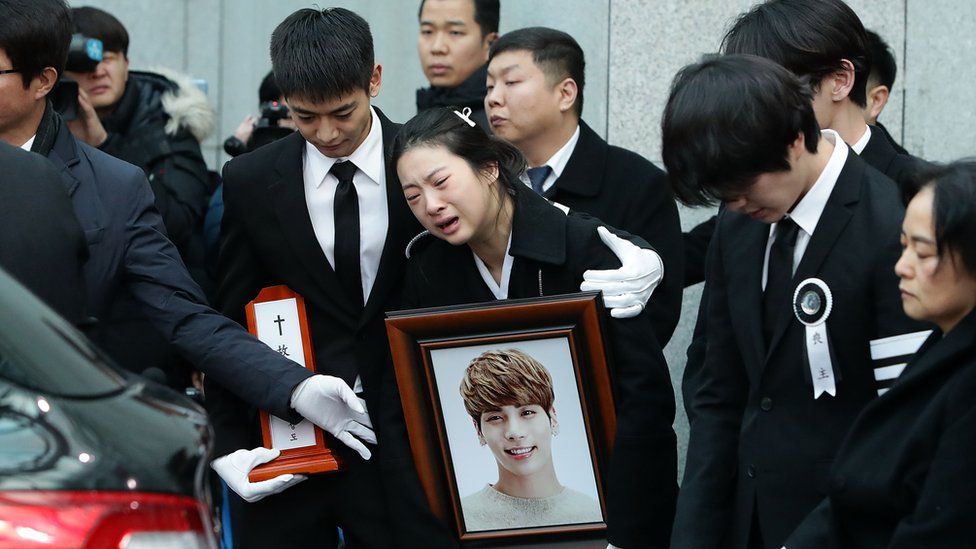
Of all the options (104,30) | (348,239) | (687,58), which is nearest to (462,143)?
(348,239)

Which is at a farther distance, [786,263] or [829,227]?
[786,263]

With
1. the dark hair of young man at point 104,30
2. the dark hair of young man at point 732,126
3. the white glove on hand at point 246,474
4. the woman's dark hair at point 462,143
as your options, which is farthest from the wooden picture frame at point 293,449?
the dark hair of young man at point 104,30

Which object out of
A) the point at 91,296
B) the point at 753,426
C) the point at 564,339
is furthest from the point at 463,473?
the point at 91,296

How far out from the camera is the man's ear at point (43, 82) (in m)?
4.23

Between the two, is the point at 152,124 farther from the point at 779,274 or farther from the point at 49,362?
the point at 49,362

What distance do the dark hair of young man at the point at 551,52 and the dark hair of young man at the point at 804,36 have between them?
133 centimetres

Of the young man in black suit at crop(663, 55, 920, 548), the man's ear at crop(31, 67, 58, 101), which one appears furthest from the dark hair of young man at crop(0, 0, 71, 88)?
the young man in black suit at crop(663, 55, 920, 548)

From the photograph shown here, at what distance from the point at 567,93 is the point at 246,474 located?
1.95 meters

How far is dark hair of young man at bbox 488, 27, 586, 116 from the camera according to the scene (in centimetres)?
538

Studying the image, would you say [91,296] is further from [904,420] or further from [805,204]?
[904,420]

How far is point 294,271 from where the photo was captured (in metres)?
4.27

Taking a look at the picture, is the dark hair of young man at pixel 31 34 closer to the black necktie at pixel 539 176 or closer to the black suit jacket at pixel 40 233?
the black suit jacket at pixel 40 233

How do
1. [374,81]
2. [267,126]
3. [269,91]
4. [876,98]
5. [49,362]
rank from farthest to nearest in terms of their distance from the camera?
[269,91], [267,126], [876,98], [374,81], [49,362]

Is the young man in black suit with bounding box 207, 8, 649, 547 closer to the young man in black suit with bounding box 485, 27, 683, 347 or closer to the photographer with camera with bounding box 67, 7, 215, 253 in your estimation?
the young man in black suit with bounding box 485, 27, 683, 347
